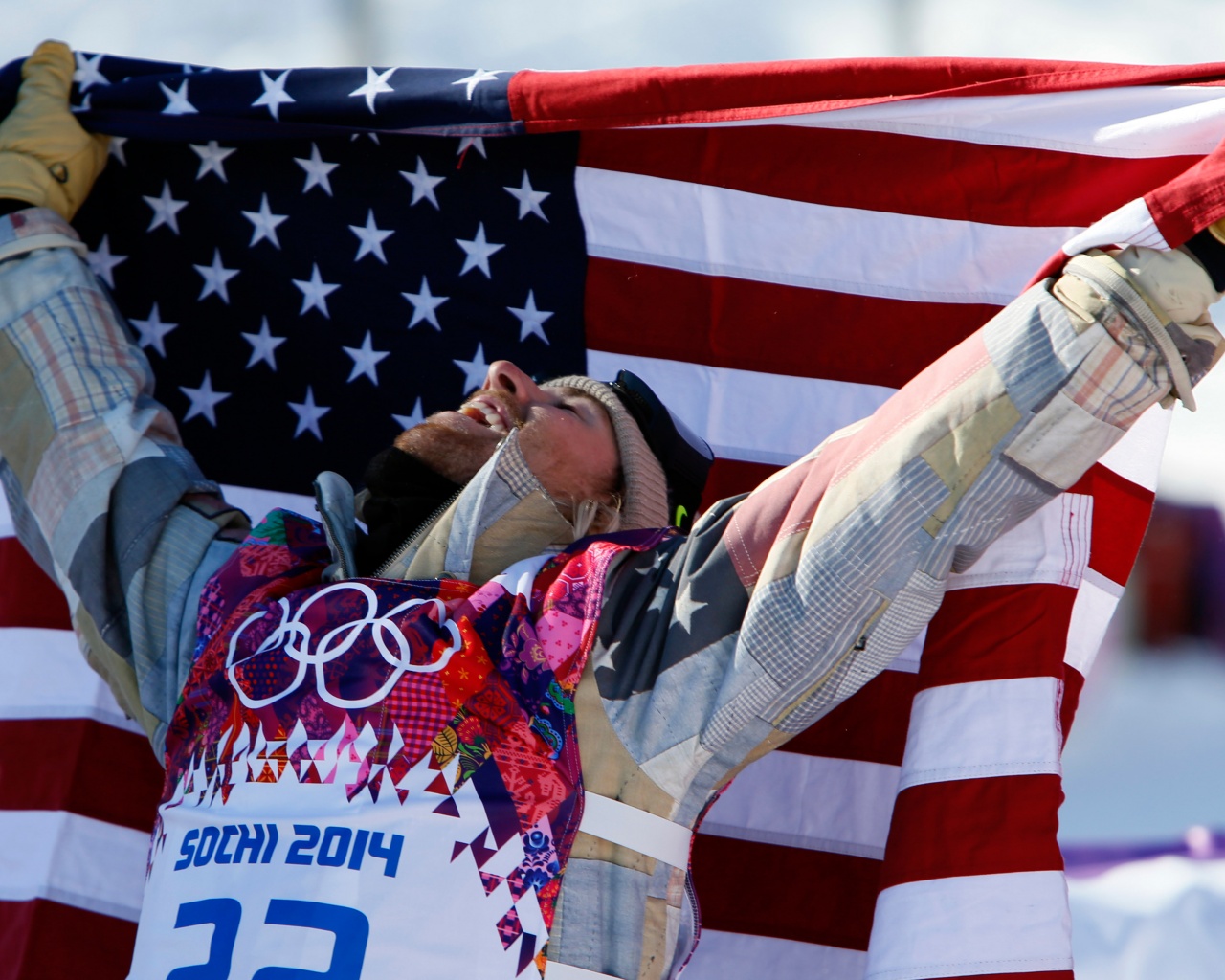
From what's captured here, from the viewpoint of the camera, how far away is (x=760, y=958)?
216 centimetres

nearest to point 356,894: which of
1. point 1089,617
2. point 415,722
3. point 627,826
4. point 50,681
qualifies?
point 415,722

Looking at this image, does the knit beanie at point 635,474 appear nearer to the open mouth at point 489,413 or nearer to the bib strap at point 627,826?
the open mouth at point 489,413

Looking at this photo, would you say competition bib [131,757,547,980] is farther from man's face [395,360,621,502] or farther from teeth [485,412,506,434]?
teeth [485,412,506,434]

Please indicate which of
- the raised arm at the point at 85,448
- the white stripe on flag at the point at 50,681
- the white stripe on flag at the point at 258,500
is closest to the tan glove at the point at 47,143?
the raised arm at the point at 85,448

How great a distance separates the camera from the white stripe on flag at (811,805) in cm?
216

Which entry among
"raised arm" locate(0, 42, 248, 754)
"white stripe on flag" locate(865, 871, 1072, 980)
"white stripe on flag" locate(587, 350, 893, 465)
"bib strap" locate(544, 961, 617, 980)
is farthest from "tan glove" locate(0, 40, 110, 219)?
"white stripe on flag" locate(865, 871, 1072, 980)

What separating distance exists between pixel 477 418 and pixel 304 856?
31.8 inches

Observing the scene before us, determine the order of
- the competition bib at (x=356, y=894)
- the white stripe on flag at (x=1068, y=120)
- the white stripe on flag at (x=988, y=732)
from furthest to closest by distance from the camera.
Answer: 1. the white stripe on flag at (x=1068, y=120)
2. the white stripe on flag at (x=988, y=732)
3. the competition bib at (x=356, y=894)

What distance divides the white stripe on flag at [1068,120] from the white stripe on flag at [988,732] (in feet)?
2.72

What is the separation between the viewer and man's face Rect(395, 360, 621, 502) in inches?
76.8

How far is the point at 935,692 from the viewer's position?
1.82 meters

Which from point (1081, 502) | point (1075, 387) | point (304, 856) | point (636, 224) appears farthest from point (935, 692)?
point (636, 224)

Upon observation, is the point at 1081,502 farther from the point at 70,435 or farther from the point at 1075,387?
the point at 70,435

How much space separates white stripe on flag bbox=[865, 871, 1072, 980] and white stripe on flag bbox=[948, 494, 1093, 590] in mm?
393
